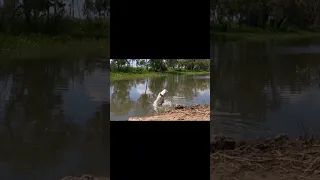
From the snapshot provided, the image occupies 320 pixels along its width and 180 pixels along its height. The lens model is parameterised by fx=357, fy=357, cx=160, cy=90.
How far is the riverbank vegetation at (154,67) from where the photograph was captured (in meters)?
0.88

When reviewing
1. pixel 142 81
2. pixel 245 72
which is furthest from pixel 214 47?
pixel 142 81

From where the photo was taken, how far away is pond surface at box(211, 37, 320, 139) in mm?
2419

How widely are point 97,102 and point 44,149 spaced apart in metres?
0.61

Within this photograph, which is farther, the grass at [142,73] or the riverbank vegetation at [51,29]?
the riverbank vegetation at [51,29]

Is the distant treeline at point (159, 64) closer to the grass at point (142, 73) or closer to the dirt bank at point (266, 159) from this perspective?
the grass at point (142, 73)

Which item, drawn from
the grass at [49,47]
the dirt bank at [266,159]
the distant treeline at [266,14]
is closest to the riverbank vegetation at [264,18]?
the distant treeline at [266,14]

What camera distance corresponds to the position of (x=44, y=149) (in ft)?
6.68

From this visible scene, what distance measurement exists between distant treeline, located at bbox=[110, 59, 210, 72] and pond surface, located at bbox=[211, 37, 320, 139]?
148cm

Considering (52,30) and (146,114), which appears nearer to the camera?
(146,114)

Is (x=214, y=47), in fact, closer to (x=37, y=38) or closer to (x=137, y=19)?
(x=37, y=38)

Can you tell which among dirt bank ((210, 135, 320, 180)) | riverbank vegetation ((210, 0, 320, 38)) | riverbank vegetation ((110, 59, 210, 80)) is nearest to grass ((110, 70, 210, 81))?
riverbank vegetation ((110, 59, 210, 80))

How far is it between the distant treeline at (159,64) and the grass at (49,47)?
2.36 feet

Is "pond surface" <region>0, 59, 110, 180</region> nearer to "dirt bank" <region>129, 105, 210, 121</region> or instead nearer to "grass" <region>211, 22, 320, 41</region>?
"dirt bank" <region>129, 105, 210, 121</region>

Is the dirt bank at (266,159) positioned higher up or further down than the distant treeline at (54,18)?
further down
